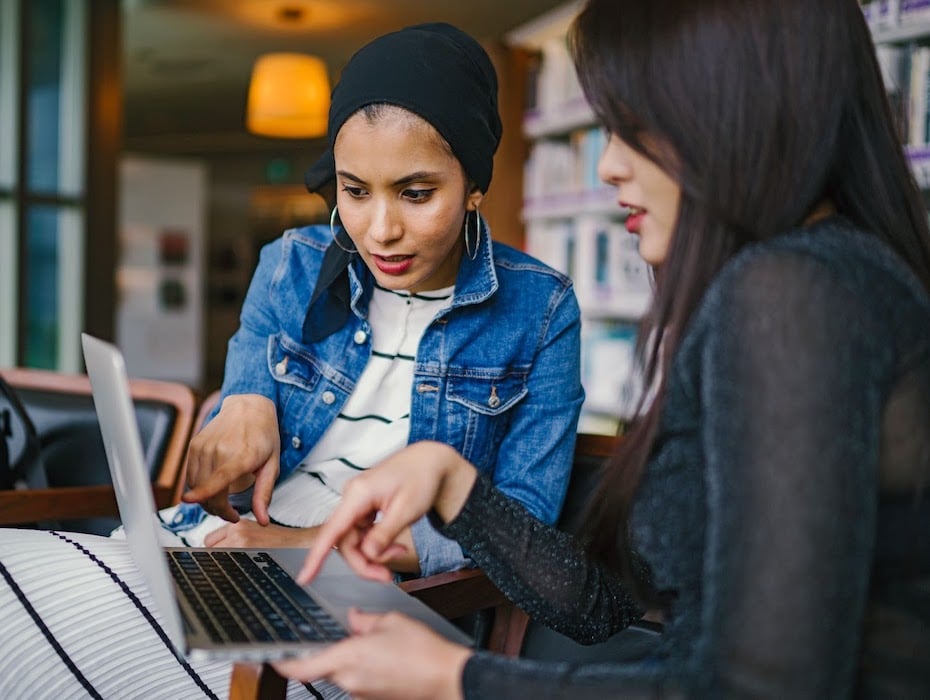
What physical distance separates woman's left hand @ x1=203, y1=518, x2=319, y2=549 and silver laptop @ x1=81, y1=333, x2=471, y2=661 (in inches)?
4.5

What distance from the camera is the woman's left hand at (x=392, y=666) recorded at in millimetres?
739

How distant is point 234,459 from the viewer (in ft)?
4.11

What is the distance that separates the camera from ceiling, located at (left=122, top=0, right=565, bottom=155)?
6.38 m

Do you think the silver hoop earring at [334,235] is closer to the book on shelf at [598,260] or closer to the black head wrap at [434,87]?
the black head wrap at [434,87]

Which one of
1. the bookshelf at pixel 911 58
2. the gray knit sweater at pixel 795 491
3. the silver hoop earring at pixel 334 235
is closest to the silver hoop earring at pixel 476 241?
the silver hoop earring at pixel 334 235

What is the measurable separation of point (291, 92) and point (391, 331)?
15.7ft

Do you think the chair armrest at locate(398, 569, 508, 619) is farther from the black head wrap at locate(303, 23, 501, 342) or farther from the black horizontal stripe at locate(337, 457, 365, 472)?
the black head wrap at locate(303, 23, 501, 342)

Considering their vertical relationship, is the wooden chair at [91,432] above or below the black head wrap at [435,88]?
below

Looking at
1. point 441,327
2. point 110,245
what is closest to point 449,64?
point 441,327

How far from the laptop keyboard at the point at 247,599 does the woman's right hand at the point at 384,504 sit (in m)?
0.05

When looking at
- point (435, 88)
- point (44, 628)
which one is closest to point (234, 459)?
point (44, 628)

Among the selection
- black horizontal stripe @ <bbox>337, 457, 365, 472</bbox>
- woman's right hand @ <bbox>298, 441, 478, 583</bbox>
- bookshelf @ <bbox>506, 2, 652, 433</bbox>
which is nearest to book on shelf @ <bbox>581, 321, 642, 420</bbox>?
bookshelf @ <bbox>506, 2, 652, 433</bbox>

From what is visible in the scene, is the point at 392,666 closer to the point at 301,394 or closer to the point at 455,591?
the point at 455,591

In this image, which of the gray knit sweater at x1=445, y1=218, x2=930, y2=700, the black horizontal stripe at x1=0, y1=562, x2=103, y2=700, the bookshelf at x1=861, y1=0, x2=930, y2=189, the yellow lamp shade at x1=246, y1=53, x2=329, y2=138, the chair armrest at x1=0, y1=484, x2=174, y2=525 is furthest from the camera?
the yellow lamp shade at x1=246, y1=53, x2=329, y2=138
